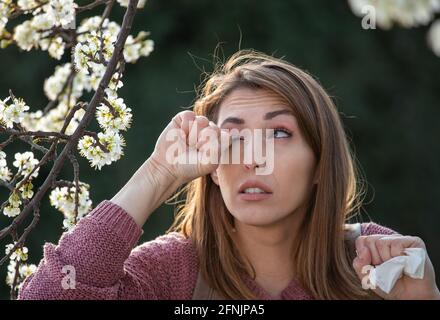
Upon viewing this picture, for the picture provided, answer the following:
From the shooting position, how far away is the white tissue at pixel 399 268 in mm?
1714

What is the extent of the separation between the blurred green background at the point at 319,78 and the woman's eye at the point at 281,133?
3380 mm

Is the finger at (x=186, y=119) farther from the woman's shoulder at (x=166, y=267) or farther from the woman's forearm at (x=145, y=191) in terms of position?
the woman's shoulder at (x=166, y=267)

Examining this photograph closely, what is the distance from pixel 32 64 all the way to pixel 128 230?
386 centimetres

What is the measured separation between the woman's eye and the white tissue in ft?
1.45

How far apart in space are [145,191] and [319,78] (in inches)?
152

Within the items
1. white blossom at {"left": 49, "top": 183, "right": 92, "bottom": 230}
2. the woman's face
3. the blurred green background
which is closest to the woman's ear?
the woman's face

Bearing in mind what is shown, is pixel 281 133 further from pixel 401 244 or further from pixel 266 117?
pixel 401 244

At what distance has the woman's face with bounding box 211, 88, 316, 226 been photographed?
1.93m

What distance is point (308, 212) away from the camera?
2.17 m

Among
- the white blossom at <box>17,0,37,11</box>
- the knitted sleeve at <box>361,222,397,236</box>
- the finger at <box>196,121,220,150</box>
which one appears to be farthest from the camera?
the knitted sleeve at <box>361,222,397,236</box>

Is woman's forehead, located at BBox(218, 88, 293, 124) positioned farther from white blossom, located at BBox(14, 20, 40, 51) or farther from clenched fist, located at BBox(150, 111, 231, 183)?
white blossom, located at BBox(14, 20, 40, 51)

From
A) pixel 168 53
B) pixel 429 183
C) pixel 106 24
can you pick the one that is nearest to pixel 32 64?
pixel 168 53

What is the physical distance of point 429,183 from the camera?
6148 mm

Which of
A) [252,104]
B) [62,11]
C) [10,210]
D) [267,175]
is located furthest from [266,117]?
[10,210]
